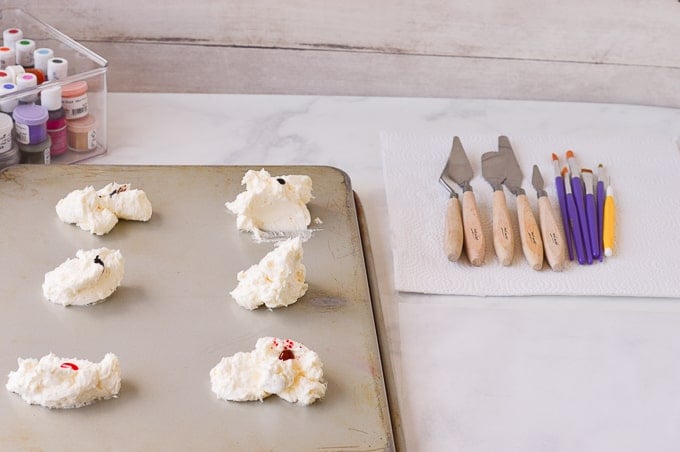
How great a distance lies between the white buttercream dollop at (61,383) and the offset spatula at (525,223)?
50 cm

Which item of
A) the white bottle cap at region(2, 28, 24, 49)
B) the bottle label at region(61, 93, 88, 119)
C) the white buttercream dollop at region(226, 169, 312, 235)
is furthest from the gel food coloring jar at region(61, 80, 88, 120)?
the white buttercream dollop at region(226, 169, 312, 235)

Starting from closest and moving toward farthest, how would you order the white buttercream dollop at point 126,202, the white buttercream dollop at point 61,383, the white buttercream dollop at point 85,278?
1. the white buttercream dollop at point 61,383
2. the white buttercream dollop at point 85,278
3. the white buttercream dollop at point 126,202

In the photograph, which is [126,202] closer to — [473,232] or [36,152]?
[36,152]

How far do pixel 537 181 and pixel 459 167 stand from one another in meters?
0.10

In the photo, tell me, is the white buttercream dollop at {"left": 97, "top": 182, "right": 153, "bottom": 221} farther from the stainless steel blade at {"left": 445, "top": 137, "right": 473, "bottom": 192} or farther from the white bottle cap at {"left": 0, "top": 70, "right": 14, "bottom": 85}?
the stainless steel blade at {"left": 445, "top": 137, "right": 473, "bottom": 192}

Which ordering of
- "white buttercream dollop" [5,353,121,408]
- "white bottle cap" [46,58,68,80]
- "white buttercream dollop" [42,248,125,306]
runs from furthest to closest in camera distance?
"white bottle cap" [46,58,68,80] → "white buttercream dollop" [42,248,125,306] → "white buttercream dollop" [5,353,121,408]

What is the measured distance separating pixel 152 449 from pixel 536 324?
450 mm

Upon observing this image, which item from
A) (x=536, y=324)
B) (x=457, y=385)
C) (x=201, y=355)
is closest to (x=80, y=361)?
(x=201, y=355)

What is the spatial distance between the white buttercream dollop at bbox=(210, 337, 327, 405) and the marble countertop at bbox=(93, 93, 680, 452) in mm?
100

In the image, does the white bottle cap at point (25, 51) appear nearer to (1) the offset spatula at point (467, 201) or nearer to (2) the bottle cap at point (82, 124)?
(2) the bottle cap at point (82, 124)

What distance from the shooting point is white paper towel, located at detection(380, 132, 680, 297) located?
1073mm

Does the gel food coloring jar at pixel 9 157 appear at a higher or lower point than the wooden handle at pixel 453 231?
higher

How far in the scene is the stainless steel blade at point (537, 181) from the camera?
119 cm

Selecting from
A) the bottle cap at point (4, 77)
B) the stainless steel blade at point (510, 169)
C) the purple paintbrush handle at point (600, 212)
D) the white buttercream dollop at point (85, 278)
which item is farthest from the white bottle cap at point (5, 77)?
the purple paintbrush handle at point (600, 212)
